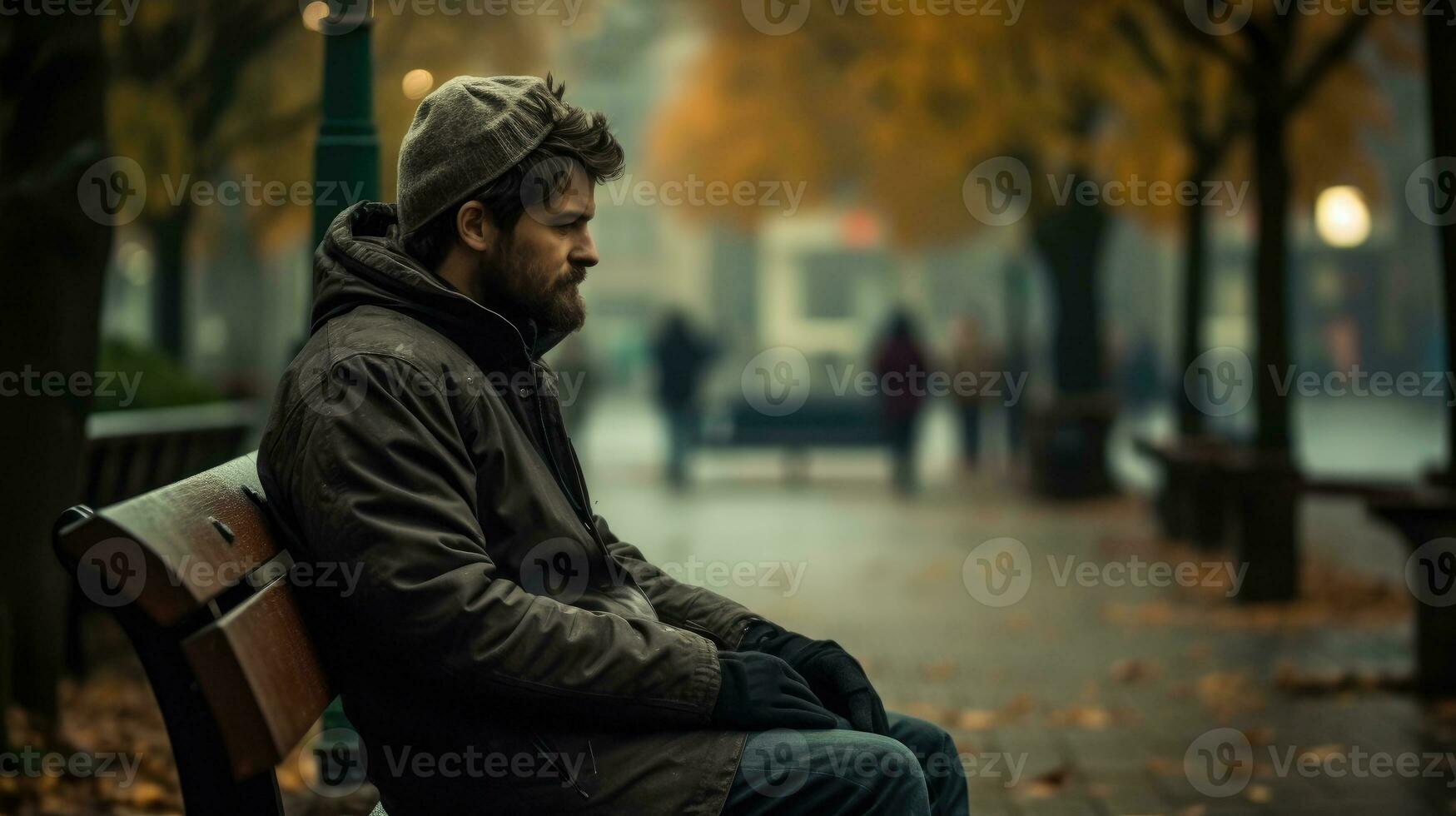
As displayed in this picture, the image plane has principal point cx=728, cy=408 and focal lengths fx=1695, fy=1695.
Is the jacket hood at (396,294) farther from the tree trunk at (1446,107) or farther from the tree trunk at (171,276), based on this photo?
the tree trunk at (171,276)

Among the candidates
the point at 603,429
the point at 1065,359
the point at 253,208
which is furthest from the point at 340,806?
the point at 603,429

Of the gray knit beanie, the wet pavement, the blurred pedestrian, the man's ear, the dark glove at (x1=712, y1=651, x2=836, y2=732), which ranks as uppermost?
the gray knit beanie

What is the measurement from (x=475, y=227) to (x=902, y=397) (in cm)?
1612

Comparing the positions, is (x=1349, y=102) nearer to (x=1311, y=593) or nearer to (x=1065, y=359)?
(x=1065, y=359)

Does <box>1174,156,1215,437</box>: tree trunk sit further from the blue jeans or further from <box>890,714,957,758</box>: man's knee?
the blue jeans

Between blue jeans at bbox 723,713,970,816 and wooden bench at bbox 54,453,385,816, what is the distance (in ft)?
2.27

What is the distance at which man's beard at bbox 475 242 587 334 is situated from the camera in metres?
2.96

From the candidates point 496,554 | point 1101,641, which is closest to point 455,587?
point 496,554

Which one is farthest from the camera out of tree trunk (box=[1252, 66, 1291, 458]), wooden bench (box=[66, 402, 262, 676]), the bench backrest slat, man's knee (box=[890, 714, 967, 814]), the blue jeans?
tree trunk (box=[1252, 66, 1291, 458])

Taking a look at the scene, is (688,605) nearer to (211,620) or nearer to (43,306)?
(211,620)

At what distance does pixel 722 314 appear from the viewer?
58.8 meters

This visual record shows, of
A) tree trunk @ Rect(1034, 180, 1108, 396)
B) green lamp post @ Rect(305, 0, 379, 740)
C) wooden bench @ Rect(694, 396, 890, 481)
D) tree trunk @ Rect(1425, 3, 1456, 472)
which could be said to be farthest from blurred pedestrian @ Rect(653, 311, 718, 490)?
green lamp post @ Rect(305, 0, 379, 740)

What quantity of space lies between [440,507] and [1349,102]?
56.9ft

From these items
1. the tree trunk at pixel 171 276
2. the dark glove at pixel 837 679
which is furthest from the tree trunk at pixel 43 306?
the tree trunk at pixel 171 276
